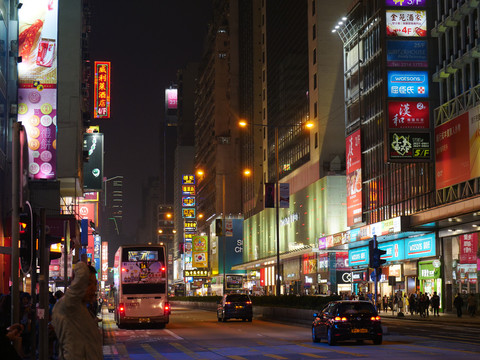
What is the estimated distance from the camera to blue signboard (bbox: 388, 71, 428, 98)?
54.2 metres

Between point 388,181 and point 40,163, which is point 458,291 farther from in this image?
point 40,163

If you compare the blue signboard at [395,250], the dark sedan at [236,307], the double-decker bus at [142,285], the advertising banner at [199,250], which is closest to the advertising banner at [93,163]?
the dark sedan at [236,307]

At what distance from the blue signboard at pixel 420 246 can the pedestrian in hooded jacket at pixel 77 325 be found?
176 ft

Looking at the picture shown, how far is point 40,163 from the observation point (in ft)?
160

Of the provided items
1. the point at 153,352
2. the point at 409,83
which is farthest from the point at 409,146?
the point at 153,352

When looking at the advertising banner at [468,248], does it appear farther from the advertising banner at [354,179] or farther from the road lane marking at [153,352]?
the road lane marking at [153,352]

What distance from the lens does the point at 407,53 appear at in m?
56.1

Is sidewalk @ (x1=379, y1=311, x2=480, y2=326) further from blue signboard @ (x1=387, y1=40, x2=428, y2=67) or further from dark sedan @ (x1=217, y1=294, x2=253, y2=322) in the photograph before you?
blue signboard @ (x1=387, y1=40, x2=428, y2=67)

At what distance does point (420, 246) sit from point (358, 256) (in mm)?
15312

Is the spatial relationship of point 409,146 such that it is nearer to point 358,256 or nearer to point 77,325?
point 358,256

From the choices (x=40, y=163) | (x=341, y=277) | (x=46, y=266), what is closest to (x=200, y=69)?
(x=341, y=277)

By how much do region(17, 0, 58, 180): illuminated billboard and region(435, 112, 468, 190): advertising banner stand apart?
25510 millimetres

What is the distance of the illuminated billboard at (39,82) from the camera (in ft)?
156

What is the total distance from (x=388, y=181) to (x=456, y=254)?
47.7ft
